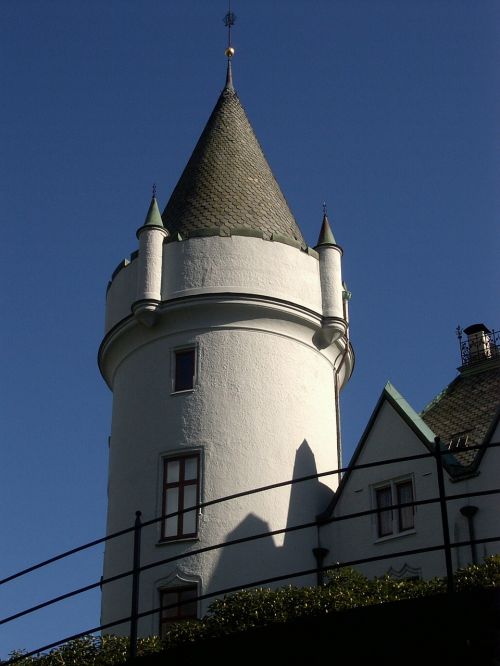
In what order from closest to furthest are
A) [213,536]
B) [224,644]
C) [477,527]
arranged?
[224,644], [477,527], [213,536]

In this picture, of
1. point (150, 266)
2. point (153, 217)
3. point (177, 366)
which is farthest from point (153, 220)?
point (177, 366)

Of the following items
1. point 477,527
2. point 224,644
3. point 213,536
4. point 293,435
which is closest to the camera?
point 224,644

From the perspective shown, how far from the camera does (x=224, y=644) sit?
13.3 meters

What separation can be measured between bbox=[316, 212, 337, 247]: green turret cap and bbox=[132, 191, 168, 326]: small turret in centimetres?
420

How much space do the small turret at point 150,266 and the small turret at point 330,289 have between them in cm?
419

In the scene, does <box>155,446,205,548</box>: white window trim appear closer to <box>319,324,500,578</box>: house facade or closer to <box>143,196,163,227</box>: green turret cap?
<box>319,324,500,578</box>: house facade

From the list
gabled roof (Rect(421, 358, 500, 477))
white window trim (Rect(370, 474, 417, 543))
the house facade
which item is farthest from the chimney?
white window trim (Rect(370, 474, 417, 543))

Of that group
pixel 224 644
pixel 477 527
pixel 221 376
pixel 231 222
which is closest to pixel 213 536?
pixel 221 376

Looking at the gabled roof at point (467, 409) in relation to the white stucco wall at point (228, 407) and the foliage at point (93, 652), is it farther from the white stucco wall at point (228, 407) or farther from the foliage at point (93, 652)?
the foliage at point (93, 652)

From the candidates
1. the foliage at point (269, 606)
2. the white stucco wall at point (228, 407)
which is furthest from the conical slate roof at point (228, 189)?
the foliage at point (269, 606)

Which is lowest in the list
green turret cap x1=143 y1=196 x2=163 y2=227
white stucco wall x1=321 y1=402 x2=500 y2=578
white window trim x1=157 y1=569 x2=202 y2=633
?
white window trim x1=157 y1=569 x2=202 y2=633

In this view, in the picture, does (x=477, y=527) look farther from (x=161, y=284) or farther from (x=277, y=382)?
(x=161, y=284)

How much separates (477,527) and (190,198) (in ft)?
40.0

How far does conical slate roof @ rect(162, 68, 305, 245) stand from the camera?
3022 centimetres
